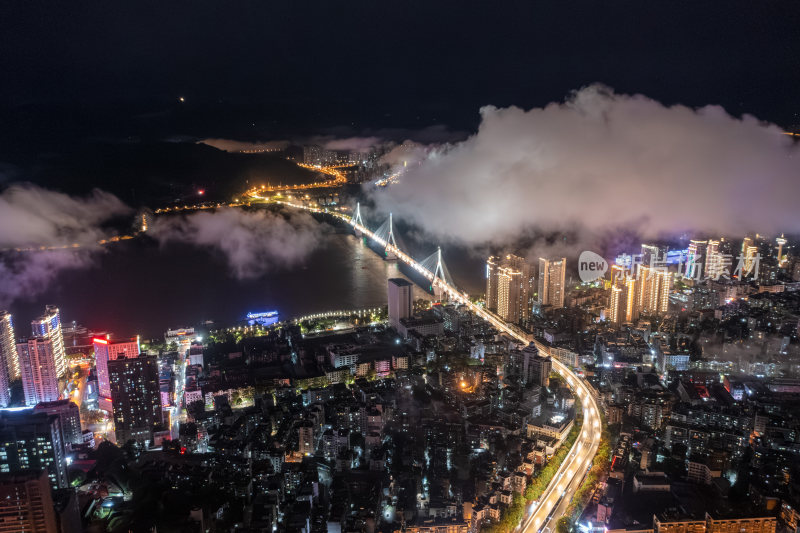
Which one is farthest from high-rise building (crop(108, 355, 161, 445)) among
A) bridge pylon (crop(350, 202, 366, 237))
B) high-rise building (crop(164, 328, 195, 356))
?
bridge pylon (crop(350, 202, 366, 237))

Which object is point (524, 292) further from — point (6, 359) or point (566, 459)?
point (6, 359)

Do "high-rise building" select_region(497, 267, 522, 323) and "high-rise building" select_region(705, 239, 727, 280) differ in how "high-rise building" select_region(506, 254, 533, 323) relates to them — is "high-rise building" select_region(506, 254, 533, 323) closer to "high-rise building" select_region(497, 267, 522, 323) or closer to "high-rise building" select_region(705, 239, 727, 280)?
"high-rise building" select_region(497, 267, 522, 323)

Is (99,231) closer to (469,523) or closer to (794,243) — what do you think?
(469,523)

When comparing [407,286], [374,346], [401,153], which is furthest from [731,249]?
[401,153]

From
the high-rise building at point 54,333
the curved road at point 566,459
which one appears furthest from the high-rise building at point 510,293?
the high-rise building at point 54,333

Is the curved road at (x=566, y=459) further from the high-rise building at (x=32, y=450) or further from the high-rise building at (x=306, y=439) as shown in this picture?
the high-rise building at (x=32, y=450)

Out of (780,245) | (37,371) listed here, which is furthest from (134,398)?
(780,245)
